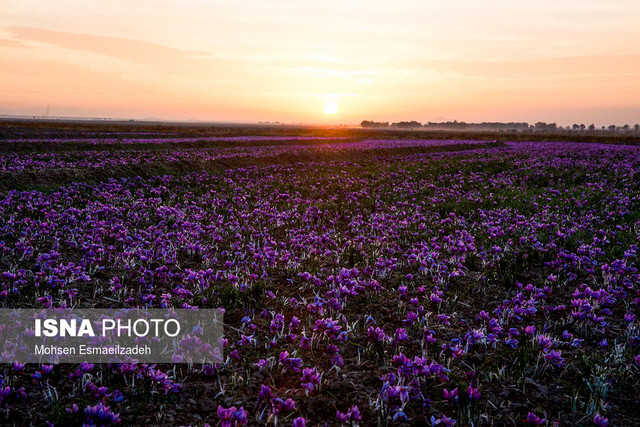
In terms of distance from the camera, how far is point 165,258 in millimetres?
8211

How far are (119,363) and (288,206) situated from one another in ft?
31.0

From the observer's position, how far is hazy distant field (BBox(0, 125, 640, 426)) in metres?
3.99

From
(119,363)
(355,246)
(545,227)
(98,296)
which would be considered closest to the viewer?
(119,363)

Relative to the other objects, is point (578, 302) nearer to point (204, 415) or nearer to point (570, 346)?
point (570, 346)

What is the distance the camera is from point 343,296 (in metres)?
6.43

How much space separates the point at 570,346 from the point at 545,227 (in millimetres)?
6298

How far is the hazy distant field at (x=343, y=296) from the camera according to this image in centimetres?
399

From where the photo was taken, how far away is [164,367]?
Result: 4590 mm

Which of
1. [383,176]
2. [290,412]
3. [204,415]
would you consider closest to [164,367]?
[204,415]

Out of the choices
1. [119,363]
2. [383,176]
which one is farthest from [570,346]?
[383,176]

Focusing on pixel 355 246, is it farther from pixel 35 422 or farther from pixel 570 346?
pixel 35 422

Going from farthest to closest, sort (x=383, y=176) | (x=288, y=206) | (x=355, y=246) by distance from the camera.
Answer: (x=383, y=176)
(x=288, y=206)
(x=355, y=246)

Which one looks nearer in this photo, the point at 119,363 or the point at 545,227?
the point at 119,363

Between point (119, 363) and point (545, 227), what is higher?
point (545, 227)
